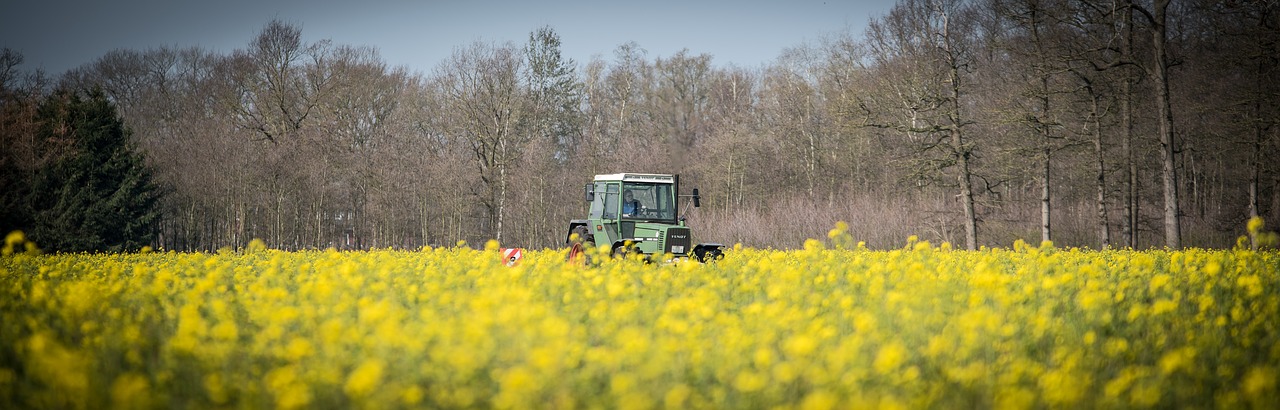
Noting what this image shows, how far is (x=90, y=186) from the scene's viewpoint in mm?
31688

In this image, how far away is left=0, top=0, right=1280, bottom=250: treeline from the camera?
21.2 metres

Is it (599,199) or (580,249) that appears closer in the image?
(580,249)

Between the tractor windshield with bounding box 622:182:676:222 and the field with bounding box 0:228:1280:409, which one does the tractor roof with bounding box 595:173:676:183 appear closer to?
the tractor windshield with bounding box 622:182:676:222

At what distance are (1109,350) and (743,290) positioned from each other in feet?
11.3

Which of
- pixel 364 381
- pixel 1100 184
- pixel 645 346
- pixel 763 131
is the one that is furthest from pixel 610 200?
pixel 763 131

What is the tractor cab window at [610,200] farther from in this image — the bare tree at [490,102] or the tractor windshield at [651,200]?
the bare tree at [490,102]

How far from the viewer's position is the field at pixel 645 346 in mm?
4508

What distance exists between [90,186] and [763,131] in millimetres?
28518

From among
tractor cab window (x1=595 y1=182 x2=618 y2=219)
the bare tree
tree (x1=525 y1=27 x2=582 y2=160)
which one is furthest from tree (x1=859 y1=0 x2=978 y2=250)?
tree (x1=525 y1=27 x2=582 y2=160)

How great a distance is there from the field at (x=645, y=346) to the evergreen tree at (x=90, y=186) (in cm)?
2649

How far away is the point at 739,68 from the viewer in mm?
51562

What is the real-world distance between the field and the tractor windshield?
22.4 ft

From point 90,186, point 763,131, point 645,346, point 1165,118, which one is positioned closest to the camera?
point 645,346

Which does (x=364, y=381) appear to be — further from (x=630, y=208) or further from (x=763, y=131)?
(x=763, y=131)
